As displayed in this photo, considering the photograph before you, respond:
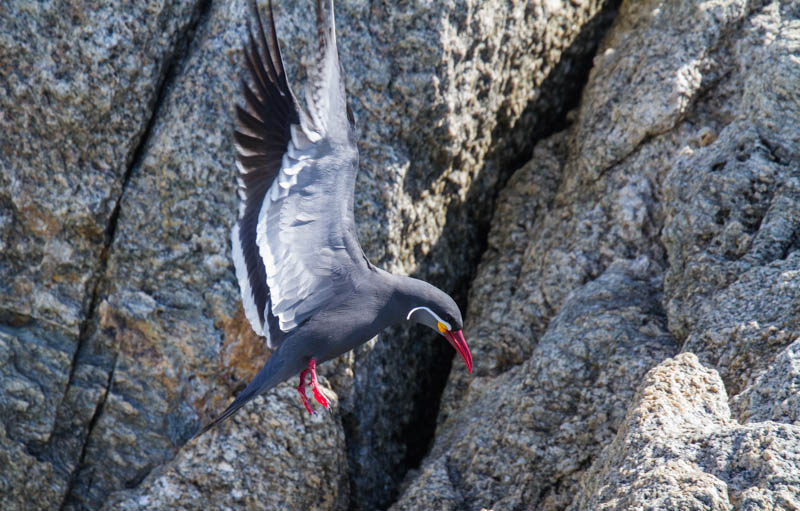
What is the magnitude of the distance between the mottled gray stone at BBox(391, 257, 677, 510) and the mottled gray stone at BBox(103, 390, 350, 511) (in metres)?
0.67

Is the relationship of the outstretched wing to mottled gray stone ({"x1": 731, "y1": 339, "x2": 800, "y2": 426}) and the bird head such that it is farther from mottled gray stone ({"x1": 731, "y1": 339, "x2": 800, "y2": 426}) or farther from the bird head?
mottled gray stone ({"x1": 731, "y1": 339, "x2": 800, "y2": 426})

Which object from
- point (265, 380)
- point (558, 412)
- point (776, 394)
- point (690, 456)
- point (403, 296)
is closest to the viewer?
point (690, 456)

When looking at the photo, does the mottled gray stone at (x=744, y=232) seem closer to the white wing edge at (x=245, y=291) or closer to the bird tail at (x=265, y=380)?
the bird tail at (x=265, y=380)

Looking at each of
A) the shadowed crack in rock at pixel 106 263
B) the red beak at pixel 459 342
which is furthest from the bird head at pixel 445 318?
the shadowed crack in rock at pixel 106 263

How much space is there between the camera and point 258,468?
18.1ft

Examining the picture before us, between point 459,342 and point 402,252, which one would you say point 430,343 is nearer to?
point 402,252

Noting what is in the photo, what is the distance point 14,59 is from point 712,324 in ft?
14.3

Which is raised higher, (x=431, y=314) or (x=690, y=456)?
(x=431, y=314)

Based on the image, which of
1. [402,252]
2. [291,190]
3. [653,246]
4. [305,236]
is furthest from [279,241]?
[653,246]

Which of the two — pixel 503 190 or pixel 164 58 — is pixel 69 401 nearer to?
pixel 164 58

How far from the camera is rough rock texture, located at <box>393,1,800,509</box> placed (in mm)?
4402

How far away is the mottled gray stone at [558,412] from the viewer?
→ 15.7 ft

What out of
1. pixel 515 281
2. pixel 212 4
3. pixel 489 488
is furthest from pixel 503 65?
pixel 489 488

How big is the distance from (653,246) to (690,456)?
2318 mm
